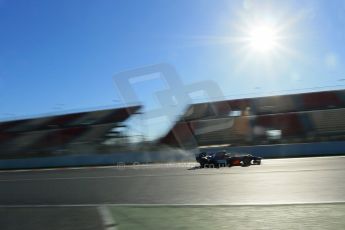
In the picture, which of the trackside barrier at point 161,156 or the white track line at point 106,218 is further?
the trackside barrier at point 161,156

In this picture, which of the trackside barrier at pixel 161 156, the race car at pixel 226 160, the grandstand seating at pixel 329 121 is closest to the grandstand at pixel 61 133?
the trackside barrier at pixel 161 156

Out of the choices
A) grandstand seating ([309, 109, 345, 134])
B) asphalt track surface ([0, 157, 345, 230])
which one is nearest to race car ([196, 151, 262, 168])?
asphalt track surface ([0, 157, 345, 230])

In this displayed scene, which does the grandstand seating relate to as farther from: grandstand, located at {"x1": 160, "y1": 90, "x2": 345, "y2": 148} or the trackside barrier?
the trackside barrier

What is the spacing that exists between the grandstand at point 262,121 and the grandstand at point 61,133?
677 cm

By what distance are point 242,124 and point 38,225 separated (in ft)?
143

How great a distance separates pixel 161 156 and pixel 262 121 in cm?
1168

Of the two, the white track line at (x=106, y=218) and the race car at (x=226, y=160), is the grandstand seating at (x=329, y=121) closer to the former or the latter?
the race car at (x=226, y=160)

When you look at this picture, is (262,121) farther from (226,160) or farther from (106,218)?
(106,218)

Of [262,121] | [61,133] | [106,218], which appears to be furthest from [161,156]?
[106,218]

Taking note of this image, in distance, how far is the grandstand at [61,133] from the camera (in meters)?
55.6

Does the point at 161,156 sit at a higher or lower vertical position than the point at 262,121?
lower

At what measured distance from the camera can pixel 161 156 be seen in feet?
157

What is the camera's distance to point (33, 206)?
13461 mm

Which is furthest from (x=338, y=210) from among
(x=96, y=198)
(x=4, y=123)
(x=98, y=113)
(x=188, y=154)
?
(x=4, y=123)
